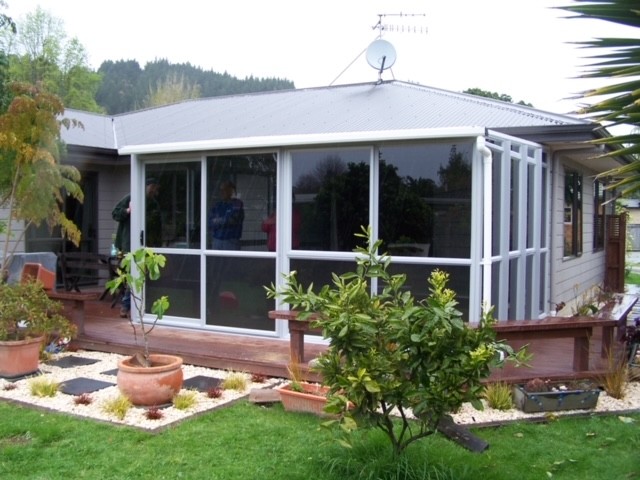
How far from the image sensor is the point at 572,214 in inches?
397

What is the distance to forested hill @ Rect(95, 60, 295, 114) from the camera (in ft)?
147

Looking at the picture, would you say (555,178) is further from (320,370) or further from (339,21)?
(339,21)

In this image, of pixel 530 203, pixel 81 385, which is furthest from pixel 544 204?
pixel 81 385

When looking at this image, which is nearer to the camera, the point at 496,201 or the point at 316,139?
the point at 496,201

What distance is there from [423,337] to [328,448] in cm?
123

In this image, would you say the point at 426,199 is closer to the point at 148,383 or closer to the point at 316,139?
the point at 316,139

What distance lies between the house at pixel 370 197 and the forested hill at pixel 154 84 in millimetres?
34770

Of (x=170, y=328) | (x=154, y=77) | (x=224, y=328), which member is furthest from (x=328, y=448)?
(x=154, y=77)

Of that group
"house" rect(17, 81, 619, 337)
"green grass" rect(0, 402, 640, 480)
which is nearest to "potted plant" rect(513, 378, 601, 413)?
"green grass" rect(0, 402, 640, 480)

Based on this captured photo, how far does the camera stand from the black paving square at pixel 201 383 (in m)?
5.71

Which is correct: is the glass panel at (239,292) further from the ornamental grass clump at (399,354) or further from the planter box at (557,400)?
the ornamental grass clump at (399,354)

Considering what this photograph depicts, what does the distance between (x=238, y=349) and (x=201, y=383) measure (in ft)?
2.97

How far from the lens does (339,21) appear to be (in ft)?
63.6

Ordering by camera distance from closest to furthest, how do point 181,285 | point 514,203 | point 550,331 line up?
point 550,331 → point 514,203 → point 181,285
